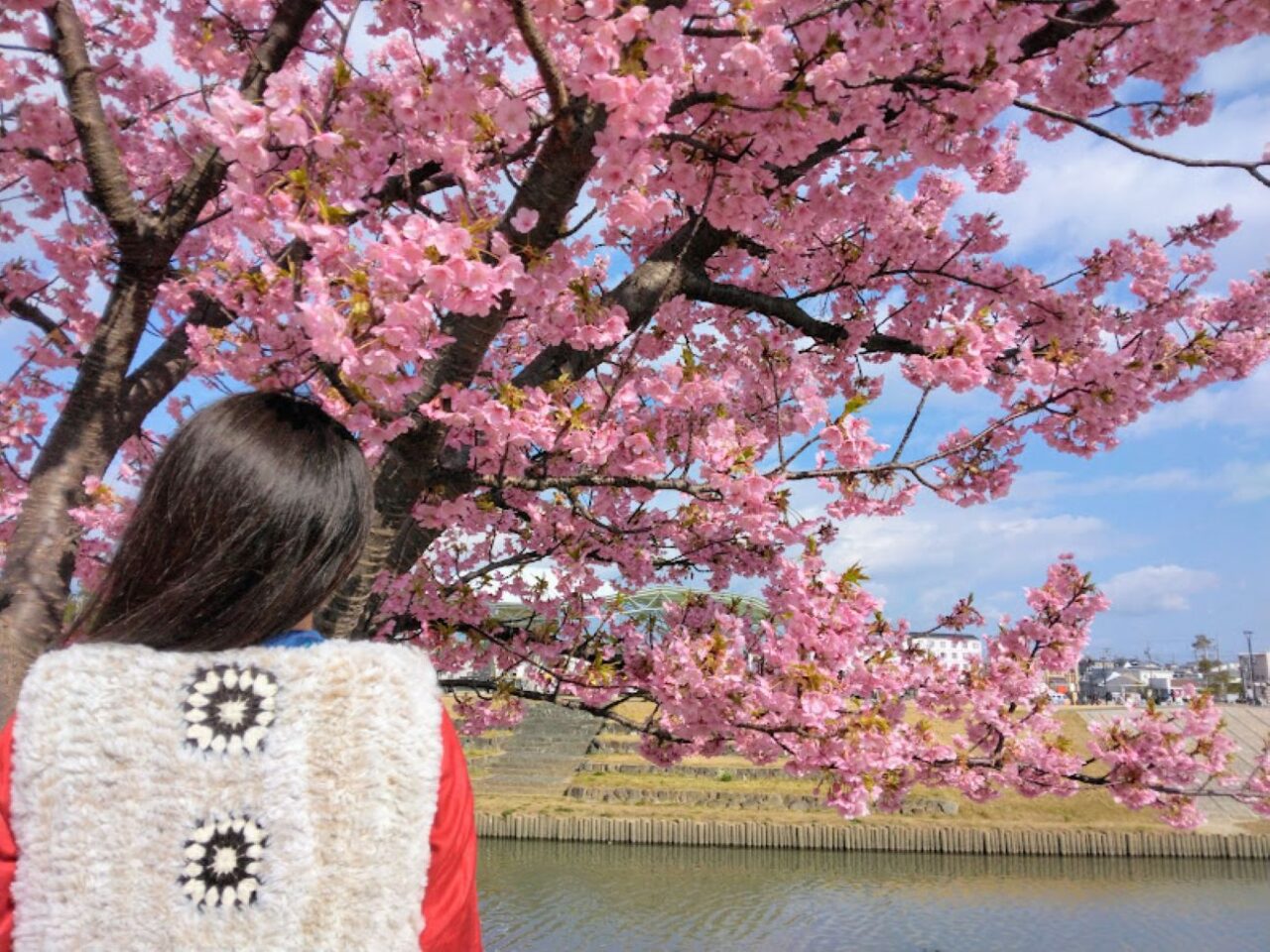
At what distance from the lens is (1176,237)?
5715 mm

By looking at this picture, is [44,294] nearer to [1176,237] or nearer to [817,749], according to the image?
[817,749]

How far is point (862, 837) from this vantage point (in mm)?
23125

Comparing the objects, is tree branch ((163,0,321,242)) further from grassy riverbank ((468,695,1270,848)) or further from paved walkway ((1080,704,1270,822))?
paved walkway ((1080,704,1270,822))

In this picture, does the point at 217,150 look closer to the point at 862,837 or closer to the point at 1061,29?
the point at 1061,29

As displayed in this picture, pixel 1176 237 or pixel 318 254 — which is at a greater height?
pixel 1176 237

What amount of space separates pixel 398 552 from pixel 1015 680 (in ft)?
14.4

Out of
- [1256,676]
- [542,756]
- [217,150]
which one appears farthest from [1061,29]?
[1256,676]

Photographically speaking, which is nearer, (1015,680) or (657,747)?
(657,747)

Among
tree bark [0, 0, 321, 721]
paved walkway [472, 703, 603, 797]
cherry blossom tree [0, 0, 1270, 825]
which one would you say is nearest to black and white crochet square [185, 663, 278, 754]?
cherry blossom tree [0, 0, 1270, 825]

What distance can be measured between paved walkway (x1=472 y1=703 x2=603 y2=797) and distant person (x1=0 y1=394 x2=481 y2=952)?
945 inches

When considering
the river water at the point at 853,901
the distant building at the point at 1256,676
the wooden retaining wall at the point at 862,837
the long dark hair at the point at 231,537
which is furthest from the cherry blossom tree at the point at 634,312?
the distant building at the point at 1256,676

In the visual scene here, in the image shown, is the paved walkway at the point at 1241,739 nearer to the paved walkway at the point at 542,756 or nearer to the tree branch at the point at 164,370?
the paved walkway at the point at 542,756

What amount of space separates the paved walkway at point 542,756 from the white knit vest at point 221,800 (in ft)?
78.9

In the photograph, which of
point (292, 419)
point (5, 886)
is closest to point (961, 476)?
point (292, 419)
